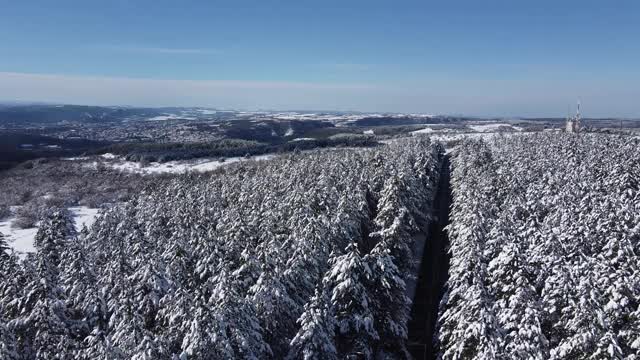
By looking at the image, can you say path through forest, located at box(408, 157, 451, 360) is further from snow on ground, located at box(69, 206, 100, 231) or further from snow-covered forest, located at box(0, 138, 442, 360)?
snow on ground, located at box(69, 206, 100, 231)

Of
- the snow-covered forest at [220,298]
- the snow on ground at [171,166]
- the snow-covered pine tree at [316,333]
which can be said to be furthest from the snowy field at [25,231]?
the snow-covered pine tree at [316,333]

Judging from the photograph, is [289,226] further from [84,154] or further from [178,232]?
[84,154]

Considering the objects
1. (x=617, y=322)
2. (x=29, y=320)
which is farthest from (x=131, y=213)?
(x=617, y=322)

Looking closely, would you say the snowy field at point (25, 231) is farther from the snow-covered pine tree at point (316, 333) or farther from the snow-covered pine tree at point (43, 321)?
the snow-covered pine tree at point (316, 333)

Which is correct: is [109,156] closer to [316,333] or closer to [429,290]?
[429,290]

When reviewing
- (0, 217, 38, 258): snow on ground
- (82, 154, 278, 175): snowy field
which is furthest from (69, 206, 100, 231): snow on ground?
(82, 154, 278, 175): snowy field
